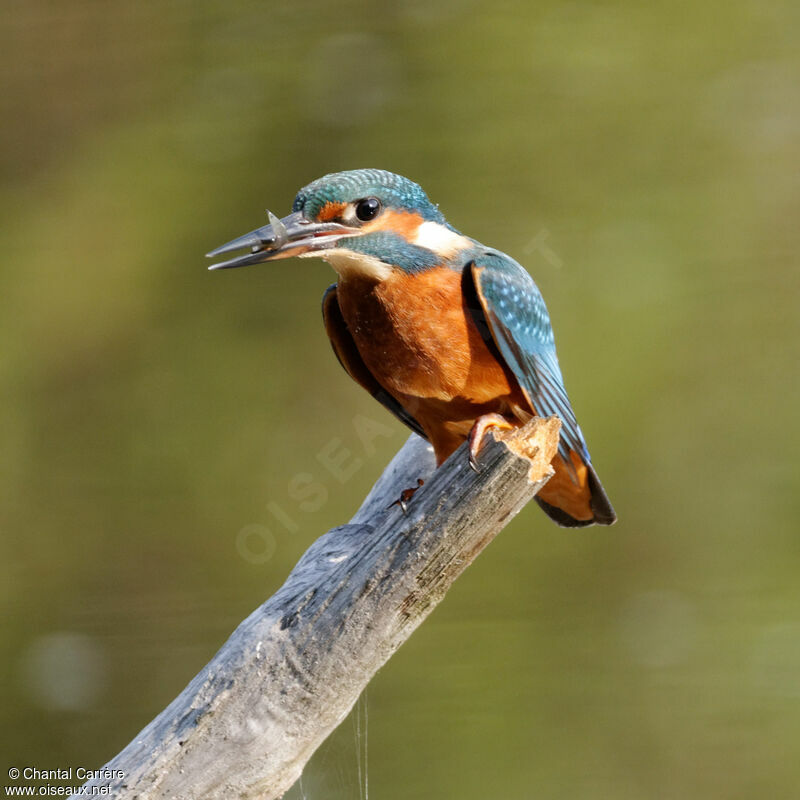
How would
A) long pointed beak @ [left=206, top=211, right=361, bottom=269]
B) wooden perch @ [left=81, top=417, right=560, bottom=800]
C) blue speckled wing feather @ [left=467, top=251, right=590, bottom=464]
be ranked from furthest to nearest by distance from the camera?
1. blue speckled wing feather @ [left=467, top=251, right=590, bottom=464]
2. long pointed beak @ [left=206, top=211, right=361, bottom=269]
3. wooden perch @ [left=81, top=417, right=560, bottom=800]

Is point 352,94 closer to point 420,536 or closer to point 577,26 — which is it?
point 577,26

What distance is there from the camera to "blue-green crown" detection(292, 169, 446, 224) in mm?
1184

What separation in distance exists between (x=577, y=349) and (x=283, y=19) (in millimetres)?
1160

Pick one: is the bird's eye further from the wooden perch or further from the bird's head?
the wooden perch

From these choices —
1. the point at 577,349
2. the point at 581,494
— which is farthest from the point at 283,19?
the point at 581,494

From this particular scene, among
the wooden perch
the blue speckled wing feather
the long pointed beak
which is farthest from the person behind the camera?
the blue speckled wing feather

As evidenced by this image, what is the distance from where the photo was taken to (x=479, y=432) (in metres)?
1.07

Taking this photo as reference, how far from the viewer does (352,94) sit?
232 cm

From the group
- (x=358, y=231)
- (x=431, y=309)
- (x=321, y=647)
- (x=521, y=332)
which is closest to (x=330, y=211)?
(x=358, y=231)

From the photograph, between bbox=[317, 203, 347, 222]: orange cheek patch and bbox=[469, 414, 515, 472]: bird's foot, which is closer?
bbox=[469, 414, 515, 472]: bird's foot

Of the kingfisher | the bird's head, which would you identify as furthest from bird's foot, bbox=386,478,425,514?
the bird's head

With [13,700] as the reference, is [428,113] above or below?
above

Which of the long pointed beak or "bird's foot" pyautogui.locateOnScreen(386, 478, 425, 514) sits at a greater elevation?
the long pointed beak

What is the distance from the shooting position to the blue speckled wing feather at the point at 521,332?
126 centimetres
